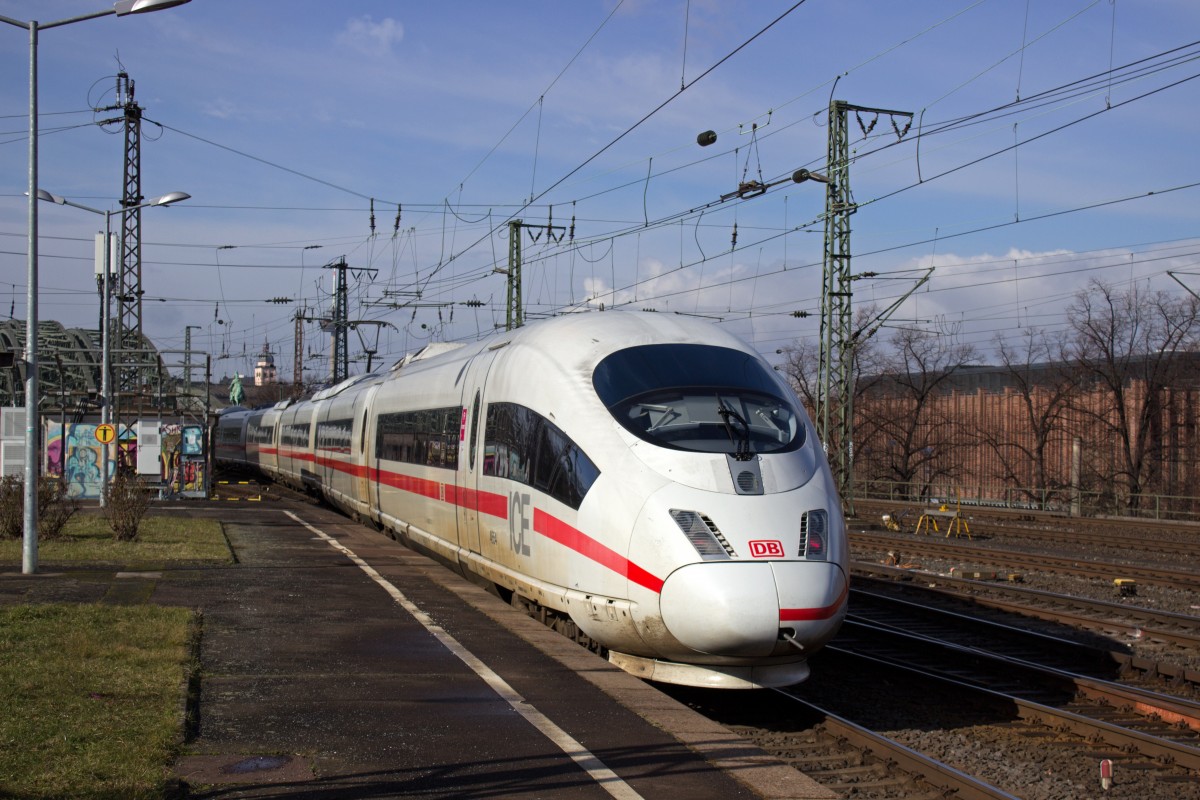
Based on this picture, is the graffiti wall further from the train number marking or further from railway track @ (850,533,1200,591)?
the train number marking

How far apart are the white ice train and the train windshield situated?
0.06 ft

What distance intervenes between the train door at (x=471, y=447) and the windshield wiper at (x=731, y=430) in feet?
12.9

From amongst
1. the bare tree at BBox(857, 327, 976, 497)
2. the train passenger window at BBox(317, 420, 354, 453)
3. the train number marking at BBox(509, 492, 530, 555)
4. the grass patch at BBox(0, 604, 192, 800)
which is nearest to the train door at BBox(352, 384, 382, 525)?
the train passenger window at BBox(317, 420, 354, 453)

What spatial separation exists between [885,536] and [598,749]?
67.5 ft

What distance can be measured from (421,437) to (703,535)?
29.8 feet

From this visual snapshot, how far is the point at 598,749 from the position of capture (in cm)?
705

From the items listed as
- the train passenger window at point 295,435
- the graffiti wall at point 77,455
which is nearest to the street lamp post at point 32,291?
the graffiti wall at point 77,455

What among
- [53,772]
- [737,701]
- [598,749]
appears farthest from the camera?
[737,701]

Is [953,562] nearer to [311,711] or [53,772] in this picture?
[311,711]

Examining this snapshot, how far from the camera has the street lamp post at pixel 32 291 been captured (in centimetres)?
1445

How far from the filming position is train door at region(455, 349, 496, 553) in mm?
12961

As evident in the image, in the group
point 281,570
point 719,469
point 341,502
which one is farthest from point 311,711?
point 341,502

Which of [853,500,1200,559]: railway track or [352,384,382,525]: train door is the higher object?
[352,384,382,525]: train door

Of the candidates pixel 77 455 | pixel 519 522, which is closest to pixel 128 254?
pixel 77 455
